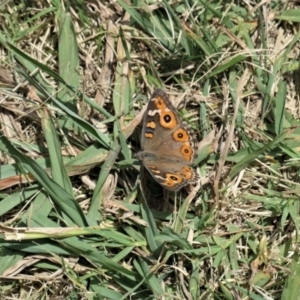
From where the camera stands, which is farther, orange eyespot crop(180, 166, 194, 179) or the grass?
the grass

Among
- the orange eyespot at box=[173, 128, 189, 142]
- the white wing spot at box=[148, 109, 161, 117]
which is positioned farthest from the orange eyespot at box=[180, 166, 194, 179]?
the white wing spot at box=[148, 109, 161, 117]

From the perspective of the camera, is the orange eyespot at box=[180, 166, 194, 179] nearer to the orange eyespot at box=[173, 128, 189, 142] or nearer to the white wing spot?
the orange eyespot at box=[173, 128, 189, 142]

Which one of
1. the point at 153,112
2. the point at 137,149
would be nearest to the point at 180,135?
the point at 153,112

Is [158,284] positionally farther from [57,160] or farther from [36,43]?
[36,43]

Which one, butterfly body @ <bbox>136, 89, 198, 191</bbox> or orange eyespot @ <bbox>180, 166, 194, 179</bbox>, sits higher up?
butterfly body @ <bbox>136, 89, 198, 191</bbox>

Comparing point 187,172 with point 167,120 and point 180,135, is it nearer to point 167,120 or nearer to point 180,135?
point 180,135

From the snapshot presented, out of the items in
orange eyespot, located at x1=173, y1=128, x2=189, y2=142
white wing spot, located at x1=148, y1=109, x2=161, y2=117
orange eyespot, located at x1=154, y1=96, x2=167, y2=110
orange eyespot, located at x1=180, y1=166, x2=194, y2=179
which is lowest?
orange eyespot, located at x1=180, y1=166, x2=194, y2=179
